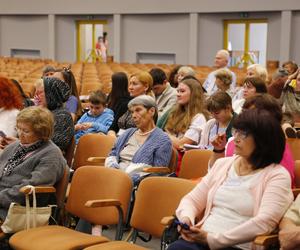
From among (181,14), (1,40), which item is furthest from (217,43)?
(1,40)

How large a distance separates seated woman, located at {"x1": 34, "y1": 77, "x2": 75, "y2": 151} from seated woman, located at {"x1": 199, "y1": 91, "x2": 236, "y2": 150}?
1.06 metres

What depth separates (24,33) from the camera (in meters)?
21.9

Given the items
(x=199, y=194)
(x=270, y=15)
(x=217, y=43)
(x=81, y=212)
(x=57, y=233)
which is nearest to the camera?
(x=199, y=194)

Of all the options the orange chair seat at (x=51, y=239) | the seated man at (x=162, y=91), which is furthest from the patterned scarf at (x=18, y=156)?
the seated man at (x=162, y=91)

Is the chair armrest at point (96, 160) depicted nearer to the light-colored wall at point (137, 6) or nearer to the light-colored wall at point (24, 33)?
the light-colored wall at point (137, 6)

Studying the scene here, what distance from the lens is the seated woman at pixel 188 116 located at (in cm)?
475

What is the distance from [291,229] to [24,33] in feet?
67.1

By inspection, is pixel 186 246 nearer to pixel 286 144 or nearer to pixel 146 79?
pixel 286 144

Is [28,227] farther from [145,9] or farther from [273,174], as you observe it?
[145,9]

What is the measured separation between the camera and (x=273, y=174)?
2.70 meters

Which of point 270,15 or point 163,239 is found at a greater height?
point 270,15

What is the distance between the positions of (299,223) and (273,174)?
26cm

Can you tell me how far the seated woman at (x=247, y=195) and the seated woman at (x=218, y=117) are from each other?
53.9 inches

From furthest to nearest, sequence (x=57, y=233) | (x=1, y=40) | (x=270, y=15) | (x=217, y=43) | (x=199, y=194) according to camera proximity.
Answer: (x=1, y=40), (x=217, y=43), (x=270, y=15), (x=57, y=233), (x=199, y=194)
